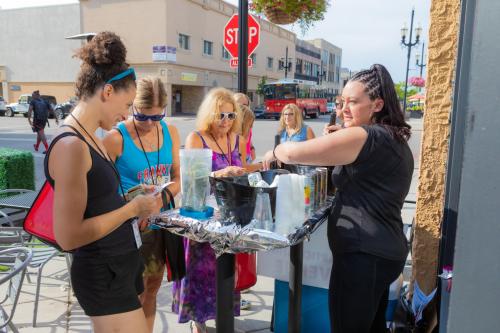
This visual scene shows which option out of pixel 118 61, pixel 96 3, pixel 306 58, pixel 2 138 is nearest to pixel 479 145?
pixel 118 61

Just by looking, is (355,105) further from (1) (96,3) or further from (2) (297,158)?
(1) (96,3)

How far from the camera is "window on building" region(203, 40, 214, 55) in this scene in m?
34.5

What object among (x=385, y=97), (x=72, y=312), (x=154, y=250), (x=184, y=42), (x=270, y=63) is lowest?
(x=72, y=312)

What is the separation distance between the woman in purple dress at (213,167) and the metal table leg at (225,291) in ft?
2.01

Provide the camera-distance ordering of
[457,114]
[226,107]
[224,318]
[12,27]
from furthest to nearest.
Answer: [12,27]
[226,107]
[457,114]
[224,318]

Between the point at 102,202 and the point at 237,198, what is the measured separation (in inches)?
24.4

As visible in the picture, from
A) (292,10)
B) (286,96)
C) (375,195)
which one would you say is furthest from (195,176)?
(286,96)

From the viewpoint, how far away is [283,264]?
2.77 m

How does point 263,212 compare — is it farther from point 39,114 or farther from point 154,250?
point 39,114

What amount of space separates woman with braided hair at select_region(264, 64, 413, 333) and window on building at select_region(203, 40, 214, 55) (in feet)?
112

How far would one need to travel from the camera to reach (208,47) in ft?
115

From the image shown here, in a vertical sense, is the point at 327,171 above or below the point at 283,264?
above

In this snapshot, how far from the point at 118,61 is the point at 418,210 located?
2.13 metres

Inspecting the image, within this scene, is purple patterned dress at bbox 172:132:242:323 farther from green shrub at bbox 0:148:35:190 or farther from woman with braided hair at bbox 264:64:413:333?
green shrub at bbox 0:148:35:190
